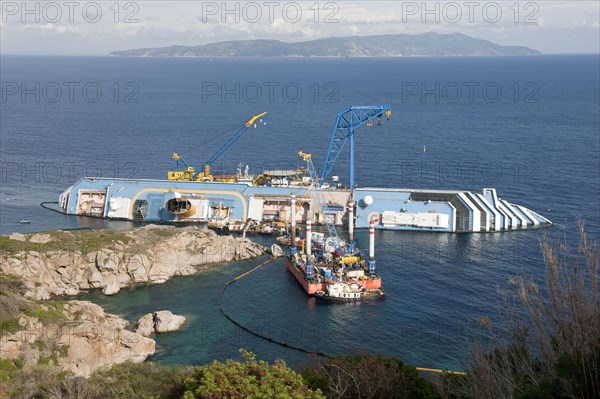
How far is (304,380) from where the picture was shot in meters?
35.4

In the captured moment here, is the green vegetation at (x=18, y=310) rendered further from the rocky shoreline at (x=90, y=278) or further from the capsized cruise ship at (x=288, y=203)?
the capsized cruise ship at (x=288, y=203)

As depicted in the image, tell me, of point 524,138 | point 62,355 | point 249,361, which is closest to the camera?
point 249,361

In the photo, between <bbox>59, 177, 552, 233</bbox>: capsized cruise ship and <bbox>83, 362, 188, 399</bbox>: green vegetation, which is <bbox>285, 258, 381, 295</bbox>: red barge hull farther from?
<bbox>83, 362, 188, 399</bbox>: green vegetation

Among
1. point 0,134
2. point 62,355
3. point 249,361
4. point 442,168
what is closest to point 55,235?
point 62,355

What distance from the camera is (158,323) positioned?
57062 millimetres

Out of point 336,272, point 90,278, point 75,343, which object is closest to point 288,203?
point 336,272

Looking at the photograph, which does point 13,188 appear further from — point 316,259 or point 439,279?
point 439,279

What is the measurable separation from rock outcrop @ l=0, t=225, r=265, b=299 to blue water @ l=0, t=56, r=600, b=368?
90.6 inches

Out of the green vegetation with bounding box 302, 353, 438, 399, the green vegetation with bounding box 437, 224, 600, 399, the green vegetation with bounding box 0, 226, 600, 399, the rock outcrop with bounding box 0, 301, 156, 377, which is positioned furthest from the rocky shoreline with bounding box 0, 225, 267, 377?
the green vegetation with bounding box 437, 224, 600, 399

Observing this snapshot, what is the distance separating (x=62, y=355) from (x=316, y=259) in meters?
29.8

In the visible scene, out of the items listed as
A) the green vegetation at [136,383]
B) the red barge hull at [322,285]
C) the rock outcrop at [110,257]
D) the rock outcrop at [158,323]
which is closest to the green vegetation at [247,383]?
the green vegetation at [136,383]

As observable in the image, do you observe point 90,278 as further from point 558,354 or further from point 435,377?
point 558,354

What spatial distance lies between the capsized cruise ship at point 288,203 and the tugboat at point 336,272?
41.9 ft

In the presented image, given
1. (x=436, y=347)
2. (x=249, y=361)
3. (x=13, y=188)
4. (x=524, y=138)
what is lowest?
(x=436, y=347)
